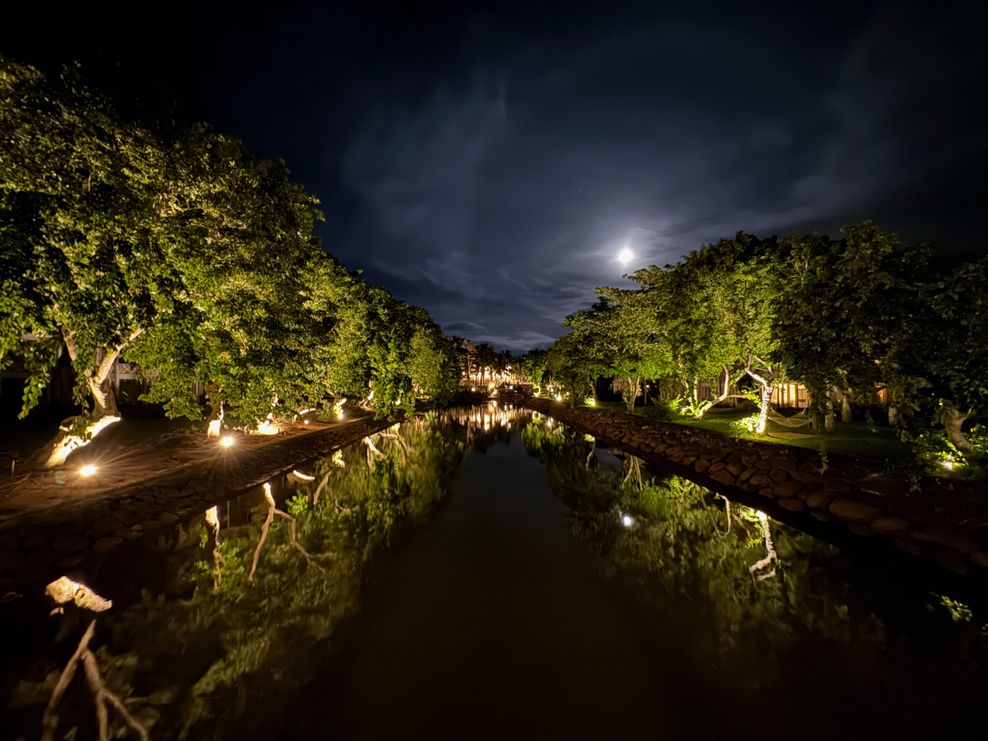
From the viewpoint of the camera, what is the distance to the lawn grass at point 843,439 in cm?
1309

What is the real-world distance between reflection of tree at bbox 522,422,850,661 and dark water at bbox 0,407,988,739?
5 centimetres

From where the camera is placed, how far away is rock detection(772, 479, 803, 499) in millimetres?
11727

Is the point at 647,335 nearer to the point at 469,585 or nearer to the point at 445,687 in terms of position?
the point at 469,585

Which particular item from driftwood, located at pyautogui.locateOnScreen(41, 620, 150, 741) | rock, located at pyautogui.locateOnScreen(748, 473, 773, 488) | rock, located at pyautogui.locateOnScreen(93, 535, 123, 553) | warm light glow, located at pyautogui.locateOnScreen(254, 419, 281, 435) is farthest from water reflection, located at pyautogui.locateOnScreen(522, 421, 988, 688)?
warm light glow, located at pyautogui.locateOnScreen(254, 419, 281, 435)

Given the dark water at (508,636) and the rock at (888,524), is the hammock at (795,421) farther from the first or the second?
the dark water at (508,636)

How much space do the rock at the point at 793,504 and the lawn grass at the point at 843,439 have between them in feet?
7.64

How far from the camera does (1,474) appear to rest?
35.0ft

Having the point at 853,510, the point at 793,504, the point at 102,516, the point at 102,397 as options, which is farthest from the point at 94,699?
the point at 793,504

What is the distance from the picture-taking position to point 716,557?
8.39 m

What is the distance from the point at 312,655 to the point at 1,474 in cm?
1164

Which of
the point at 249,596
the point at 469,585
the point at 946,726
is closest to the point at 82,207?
the point at 249,596

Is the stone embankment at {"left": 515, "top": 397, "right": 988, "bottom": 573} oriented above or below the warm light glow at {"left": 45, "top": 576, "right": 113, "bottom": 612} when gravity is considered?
above

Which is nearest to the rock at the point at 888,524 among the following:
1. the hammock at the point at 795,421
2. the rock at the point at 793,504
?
the rock at the point at 793,504

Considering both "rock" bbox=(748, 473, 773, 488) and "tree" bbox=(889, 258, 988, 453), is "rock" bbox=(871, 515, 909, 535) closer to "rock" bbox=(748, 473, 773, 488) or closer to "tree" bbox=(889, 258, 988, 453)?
"tree" bbox=(889, 258, 988, 453)
